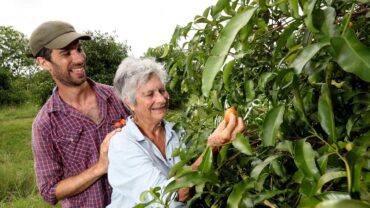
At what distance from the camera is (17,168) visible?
20.8 ft

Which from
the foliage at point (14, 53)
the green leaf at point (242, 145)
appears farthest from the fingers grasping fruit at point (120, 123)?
the foliage at point (14, 53)

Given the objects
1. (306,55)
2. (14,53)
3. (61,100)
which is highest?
(306,55)

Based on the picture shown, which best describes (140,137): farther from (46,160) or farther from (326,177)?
(326,177)

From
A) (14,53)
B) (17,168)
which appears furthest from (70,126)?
(14,53)

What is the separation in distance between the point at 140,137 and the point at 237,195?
1.09 metres

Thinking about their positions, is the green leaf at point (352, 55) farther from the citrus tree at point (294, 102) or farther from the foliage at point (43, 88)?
the foliage at point (43, 88)

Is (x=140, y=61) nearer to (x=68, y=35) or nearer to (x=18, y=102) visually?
(x=68, y=35)

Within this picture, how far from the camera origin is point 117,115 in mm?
2586

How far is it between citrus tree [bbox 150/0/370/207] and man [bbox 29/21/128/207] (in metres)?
1.09

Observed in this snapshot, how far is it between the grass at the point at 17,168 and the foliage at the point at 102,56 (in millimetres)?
2015

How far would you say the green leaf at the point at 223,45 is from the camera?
0.65 meters

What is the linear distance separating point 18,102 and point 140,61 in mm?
14727

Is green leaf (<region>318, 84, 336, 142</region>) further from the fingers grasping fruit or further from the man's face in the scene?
the man's face

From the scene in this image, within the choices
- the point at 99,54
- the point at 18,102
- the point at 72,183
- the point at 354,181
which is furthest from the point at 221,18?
the point at 18,102
